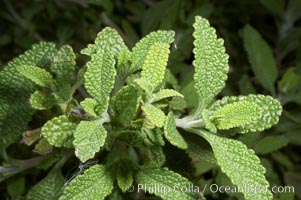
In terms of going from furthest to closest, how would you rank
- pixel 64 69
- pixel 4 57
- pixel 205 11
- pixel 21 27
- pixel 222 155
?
pixel 21 27 < pixel 4 57 < pixel 205 11 < pixel 64 69 < pixel 222 155

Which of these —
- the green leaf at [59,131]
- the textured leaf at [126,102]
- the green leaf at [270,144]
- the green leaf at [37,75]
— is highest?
the green leaf at [37,75]

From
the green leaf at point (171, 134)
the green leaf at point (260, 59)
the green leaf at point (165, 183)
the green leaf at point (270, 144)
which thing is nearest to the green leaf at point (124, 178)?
the green leaf at point (165, 183)

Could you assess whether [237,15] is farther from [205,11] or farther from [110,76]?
[110,76]

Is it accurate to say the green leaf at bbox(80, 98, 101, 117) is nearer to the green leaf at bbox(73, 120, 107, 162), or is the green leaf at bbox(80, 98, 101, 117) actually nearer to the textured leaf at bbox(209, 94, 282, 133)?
the green leaf at bbox(73, 120, 107, 162)

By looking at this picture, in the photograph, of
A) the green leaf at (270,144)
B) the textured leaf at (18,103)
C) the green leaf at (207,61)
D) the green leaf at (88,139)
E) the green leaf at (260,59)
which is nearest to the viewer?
the green leaf at (88,139)

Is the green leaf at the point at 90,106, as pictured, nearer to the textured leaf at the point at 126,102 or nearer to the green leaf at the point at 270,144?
the textured leaf at the point at 126,102

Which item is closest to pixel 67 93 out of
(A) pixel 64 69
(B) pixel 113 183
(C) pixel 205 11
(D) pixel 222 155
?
(A) pixel 64 69
